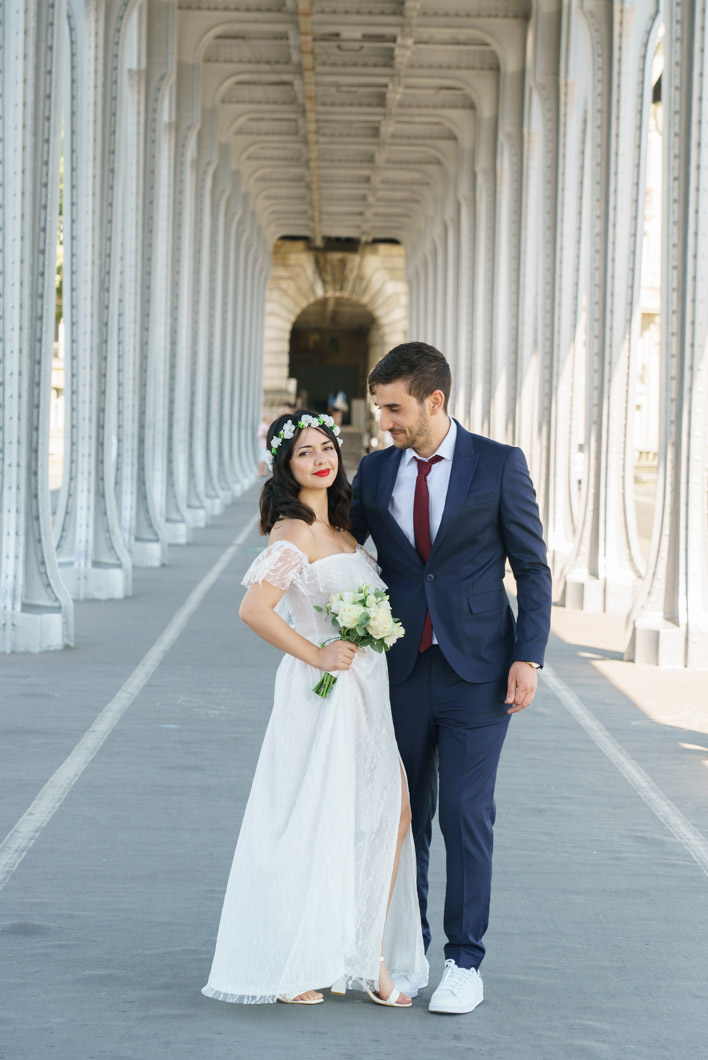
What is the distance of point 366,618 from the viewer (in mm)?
4215

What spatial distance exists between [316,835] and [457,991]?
61cm

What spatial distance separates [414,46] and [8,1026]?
25.4 metres

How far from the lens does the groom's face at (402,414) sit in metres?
4.40

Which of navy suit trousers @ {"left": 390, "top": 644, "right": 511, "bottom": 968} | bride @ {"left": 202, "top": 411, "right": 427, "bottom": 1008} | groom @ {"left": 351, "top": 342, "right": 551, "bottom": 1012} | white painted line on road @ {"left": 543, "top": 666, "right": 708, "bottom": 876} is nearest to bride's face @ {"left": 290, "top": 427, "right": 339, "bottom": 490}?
bride @ {"left": 202, "top": 411, "right": 427, "bottom": 1008}

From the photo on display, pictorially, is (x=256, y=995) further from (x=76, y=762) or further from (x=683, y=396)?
(x=683, y=396)

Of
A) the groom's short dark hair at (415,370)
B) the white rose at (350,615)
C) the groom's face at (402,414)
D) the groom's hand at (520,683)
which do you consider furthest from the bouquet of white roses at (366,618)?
the groom's short dark hair at (415,370)

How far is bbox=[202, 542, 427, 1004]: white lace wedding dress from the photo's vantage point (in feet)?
14.0

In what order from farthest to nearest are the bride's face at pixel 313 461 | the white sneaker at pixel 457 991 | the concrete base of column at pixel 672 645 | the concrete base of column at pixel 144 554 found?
the concrete base of column at pixel 144 554, the concrete base of column at pixel 672 645, the bride's face at pixel 313 461, the white sneaker at pixel 457 991

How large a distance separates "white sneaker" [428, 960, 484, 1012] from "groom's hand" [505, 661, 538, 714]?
2.57ft

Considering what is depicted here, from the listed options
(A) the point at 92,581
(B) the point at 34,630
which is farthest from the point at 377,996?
(A) the point at 92,581

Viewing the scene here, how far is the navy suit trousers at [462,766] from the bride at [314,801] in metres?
0.11

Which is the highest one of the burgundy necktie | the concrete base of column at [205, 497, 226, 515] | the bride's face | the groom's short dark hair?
the groom's short dark hair

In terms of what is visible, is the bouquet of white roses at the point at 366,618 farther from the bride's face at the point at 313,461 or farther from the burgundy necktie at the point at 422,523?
the bride's face at the point at 313,461

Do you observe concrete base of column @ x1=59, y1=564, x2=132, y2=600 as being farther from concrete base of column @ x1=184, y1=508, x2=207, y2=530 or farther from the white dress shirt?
the white dress shirt
